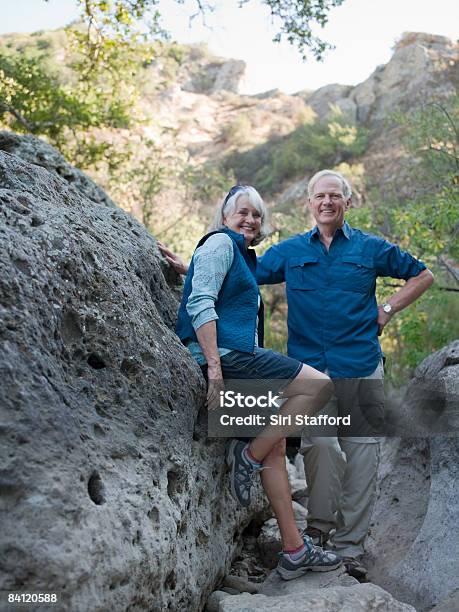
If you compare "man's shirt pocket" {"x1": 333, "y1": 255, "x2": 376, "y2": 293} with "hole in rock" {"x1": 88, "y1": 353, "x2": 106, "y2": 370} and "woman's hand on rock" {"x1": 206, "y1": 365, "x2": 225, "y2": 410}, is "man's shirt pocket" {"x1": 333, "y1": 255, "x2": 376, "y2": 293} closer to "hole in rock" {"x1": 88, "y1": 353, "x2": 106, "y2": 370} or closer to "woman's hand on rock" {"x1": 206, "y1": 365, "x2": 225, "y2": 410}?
"woman's hand on rock" {"x1": 206, "y1": 365, "x2": 225, "y2": 410}

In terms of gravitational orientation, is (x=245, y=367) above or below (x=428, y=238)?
below

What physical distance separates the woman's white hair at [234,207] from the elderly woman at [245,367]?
229 mm

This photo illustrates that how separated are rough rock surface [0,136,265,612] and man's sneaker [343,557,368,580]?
699mm

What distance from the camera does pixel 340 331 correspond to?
4.04 m

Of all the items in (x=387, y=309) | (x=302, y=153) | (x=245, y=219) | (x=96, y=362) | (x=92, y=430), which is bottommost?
(x=92, y=430)

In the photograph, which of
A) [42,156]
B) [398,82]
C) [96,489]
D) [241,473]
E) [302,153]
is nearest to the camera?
[96,489]

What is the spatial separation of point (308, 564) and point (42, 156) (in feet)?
10.4

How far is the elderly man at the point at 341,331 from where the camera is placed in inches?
155

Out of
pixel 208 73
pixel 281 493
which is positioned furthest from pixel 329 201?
pixel 208 73

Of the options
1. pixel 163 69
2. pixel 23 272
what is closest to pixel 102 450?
pixel 23 272

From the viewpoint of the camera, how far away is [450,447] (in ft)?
12.9

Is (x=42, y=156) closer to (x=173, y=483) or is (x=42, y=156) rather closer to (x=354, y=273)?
(x=354, y=273)

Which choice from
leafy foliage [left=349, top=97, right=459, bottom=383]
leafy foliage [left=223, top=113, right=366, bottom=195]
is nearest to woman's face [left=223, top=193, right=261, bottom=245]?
leafy foliage [left=349, top=97, right=459, bottom=383]

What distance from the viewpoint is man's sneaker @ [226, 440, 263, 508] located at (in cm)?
341
